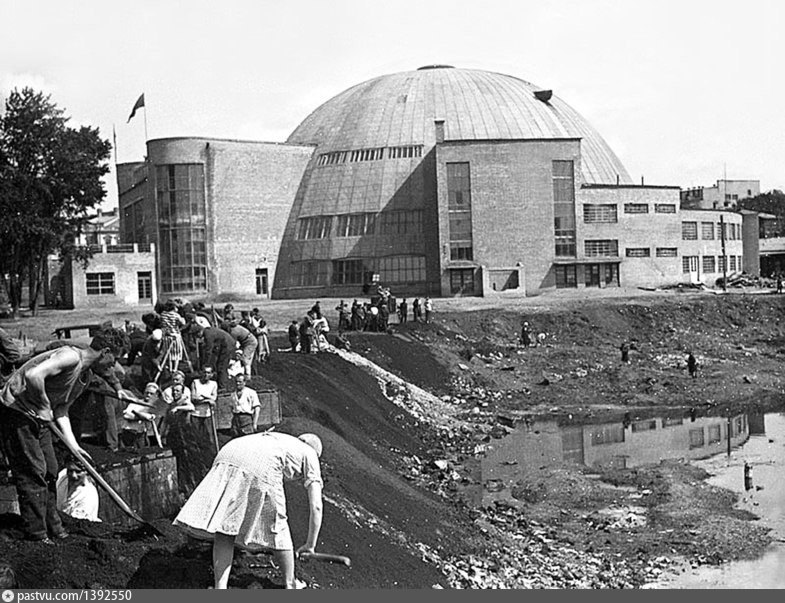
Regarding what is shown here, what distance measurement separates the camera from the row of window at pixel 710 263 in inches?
3607

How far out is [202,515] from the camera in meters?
11.5

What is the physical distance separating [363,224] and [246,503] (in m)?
81.4

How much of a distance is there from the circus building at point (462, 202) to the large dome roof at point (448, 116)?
164mm

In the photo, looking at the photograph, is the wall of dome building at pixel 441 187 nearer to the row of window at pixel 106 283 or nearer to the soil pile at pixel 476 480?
the row of window at pixel 106 283

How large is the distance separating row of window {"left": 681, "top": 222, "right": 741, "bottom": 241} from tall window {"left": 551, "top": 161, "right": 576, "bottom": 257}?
11.1 metres

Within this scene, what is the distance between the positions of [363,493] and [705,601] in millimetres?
12612

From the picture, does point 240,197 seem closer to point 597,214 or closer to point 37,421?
point 597,214

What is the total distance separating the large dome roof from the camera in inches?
3777

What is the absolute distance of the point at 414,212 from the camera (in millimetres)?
91438

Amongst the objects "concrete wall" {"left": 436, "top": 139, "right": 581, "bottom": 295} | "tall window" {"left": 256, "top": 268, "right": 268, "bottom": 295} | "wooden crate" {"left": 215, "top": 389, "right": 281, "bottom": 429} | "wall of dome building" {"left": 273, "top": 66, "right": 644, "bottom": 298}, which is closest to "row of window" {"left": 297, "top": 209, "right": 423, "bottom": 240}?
"wall of dome building" {"left": 273, "top": 66, "right": 644, "bottom": 298}

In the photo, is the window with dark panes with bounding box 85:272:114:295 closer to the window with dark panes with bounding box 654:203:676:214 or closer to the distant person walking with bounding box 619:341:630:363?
the distant person walking with bounding box 619:341:630:363

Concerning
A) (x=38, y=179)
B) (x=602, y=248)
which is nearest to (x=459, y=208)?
(x=602, y=248)

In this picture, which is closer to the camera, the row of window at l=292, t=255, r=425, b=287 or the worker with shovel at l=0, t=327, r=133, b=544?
the worker with shovel at l=0, t=327, r=133, b=544

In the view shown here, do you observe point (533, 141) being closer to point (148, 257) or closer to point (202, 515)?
point (148, 257)
